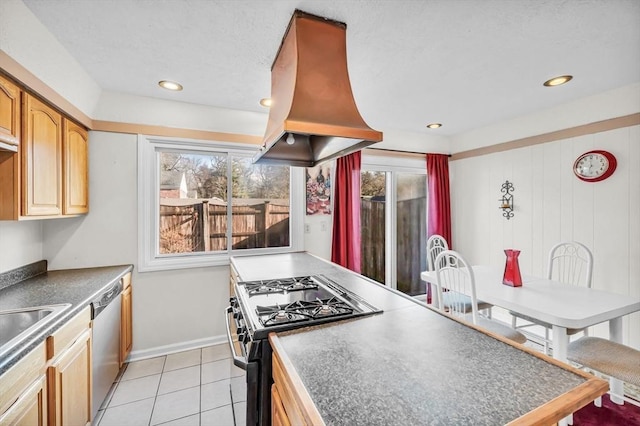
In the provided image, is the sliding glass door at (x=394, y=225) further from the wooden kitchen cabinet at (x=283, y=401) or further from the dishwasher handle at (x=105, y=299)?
the wooden kitchen cabinet at (x=283, y=401)

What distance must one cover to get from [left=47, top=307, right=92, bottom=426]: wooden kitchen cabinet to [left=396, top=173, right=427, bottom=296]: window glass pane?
3408mm

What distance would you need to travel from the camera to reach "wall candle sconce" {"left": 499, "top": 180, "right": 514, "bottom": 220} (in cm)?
334

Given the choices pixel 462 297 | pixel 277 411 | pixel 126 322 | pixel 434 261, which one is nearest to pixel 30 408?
pixel 277 411

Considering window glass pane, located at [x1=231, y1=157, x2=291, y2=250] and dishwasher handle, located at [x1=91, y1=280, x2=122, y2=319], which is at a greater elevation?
window glass pane, located at [x1=231, y1=157, x2=291, y2=250]

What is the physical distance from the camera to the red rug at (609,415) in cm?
177

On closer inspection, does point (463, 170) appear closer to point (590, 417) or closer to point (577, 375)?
point (590, 417)

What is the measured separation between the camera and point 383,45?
5.80 feet

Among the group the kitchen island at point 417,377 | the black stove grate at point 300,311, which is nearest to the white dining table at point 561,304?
the kitchen island at point 417,377

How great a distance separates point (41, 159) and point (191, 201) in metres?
1.24

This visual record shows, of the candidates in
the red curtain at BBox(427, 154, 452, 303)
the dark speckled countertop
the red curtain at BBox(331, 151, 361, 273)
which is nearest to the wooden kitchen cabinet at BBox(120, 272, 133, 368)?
the dark speckled countertop

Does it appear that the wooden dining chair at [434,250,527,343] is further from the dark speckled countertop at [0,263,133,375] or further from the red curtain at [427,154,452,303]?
the dark speckled countertop at [0,263,133,375]

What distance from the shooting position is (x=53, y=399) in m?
1.29

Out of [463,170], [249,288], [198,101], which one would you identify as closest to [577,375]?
[249,288]

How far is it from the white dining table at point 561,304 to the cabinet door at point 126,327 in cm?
261
